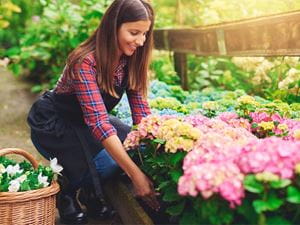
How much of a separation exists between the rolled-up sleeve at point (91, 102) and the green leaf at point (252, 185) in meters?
0.96

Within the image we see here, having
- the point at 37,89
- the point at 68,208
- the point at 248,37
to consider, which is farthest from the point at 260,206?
the point at 37,89

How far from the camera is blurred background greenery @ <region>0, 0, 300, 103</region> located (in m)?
4.57

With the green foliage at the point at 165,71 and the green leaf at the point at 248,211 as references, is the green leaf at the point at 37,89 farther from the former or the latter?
the green leaf at the point at 248,211

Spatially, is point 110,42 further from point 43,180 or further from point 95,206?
point 95,206

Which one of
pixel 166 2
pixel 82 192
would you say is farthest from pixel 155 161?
pixel 166 2

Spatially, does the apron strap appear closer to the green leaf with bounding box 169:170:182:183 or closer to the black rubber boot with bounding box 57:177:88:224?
the black rubber boot with bounding box 57:177:88:224

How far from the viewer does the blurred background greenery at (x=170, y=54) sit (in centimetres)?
457

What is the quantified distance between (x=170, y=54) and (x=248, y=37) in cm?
228

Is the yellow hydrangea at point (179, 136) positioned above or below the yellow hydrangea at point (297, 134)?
above

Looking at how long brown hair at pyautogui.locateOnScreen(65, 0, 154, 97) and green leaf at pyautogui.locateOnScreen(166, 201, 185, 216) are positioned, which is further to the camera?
long brown hair at pyautogui.locateOnScreen(65, 0, 154, 97)

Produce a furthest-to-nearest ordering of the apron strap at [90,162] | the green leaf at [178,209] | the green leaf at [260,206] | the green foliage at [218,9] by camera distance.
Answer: the green foliage at [218,9], the apron strap at [90,162], the green leaf at [178,209], the green leaf at [260,206]

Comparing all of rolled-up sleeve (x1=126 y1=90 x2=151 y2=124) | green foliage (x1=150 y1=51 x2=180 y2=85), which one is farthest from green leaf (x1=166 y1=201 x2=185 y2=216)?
green foliage (x1=150 y1=51 x2=180 y2=85)

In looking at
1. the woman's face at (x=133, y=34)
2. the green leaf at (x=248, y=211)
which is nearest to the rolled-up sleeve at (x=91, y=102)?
the woman's face at (x=133, y=34)

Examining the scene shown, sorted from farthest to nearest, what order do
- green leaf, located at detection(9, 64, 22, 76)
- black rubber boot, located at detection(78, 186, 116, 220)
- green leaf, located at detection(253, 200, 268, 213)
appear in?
green leaf, located at detection(9, 64, 22, 76) < black rubber boot, located at detection(78, 186, 116, 220) < green leaf, located at detection(253, 200, 268, 213)
